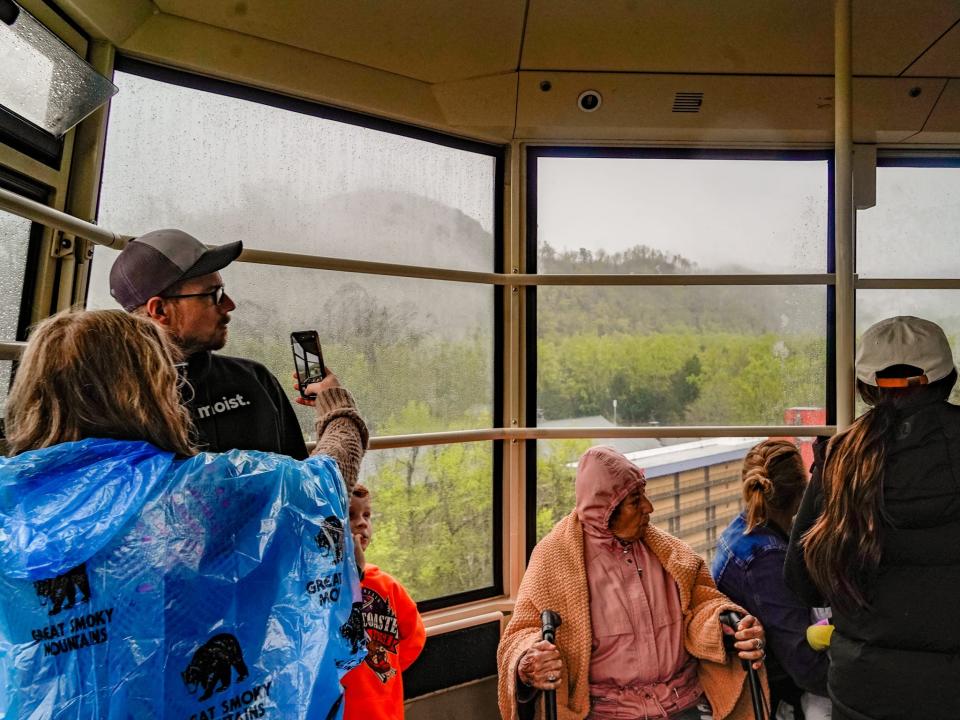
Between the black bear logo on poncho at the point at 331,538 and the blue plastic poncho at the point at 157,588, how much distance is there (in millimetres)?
15

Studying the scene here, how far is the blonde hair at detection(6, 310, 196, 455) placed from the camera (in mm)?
885

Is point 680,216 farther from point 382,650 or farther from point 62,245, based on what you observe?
point 62,245

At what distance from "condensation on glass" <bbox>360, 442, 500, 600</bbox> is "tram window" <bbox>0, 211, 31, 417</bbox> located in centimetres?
121

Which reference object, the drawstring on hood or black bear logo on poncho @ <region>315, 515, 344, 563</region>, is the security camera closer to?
the drawstring on hood

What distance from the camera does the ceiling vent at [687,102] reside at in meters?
2.61

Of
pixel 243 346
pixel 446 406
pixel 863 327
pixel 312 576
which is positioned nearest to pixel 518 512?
pixel 446 406

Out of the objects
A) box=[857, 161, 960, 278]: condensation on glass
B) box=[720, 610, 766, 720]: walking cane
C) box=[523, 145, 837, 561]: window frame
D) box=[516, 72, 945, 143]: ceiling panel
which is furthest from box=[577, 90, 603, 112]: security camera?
box=[720, 610, 766, 720]: walking cane

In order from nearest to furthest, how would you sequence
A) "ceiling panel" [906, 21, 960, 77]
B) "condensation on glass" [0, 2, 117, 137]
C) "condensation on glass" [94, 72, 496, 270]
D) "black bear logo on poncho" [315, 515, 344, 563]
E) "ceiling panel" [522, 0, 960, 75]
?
"black bear logo on poncho" [315, 515, 344, 563] < "condensation on glass" [0, 2, 117, 137] < "condensation on glass" [94, 72, 496, 270] < "ceiling panel" [522, 0, 960, 75] < "ceiling panel" [906, 21, 960, 77]

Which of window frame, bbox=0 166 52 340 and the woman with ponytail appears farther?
the woman with ponytail

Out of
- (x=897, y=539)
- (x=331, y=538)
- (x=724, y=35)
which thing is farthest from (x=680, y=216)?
(x=331, y=538)

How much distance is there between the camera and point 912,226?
296 centimetres

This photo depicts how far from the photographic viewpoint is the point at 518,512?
278 cm

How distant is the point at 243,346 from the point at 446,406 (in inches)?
32.6

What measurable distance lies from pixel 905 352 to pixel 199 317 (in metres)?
1.46
